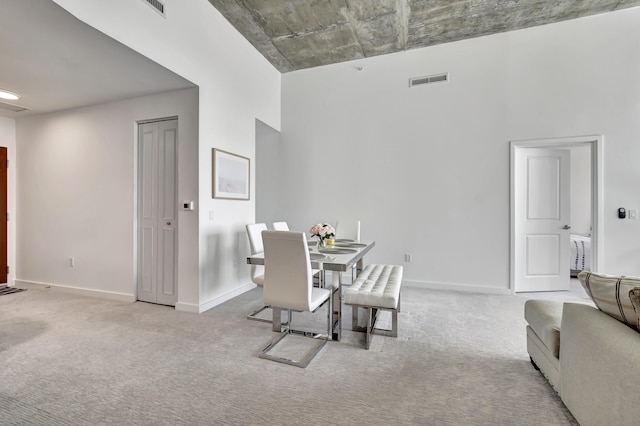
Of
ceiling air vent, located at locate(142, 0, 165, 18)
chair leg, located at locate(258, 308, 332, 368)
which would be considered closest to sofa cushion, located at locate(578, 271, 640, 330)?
chair leg, located at locate(258, 308, 332, 368)

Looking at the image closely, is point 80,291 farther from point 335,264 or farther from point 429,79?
point 429,79

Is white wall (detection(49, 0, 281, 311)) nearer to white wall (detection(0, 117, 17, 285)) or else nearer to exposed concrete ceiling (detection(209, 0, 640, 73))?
exposed concrete ceiling (detection(209, 0, 640, 73))

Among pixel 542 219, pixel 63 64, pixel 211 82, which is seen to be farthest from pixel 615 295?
pixel 63 64

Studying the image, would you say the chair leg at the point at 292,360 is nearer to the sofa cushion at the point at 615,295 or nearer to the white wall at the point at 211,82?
the white wall at the point at 211,82

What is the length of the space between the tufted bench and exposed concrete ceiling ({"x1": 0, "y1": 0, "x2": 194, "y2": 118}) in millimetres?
2784

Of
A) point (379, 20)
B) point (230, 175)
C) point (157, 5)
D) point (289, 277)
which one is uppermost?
point (379, 20)

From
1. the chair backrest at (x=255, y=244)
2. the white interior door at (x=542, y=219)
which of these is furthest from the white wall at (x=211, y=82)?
the white interior door at (x=542, y=219)

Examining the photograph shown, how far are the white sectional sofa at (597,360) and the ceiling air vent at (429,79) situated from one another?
11.4 ft

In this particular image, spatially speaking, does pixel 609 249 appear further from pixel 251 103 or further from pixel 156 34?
pixel 156 34

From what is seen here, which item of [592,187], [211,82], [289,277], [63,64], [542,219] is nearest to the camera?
[289,277]

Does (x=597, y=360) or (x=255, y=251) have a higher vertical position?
(x=255, y=251)

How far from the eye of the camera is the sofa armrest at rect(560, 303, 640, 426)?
1065 millimetres

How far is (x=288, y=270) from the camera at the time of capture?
2262mm

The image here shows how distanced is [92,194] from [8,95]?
54.6 inches
